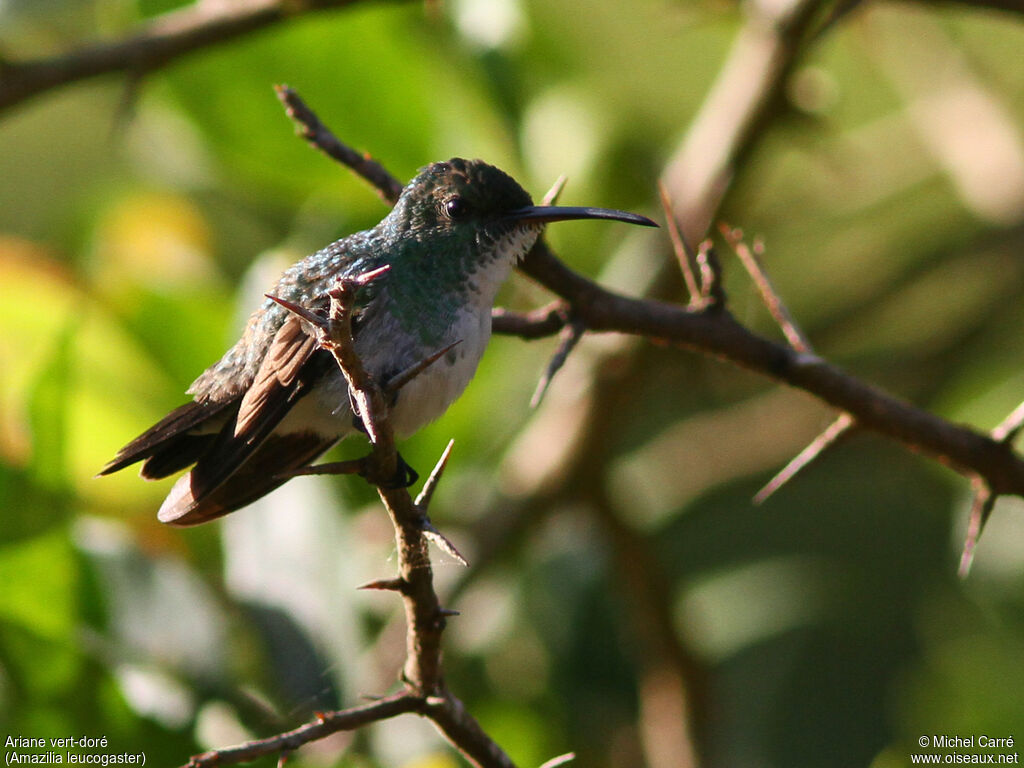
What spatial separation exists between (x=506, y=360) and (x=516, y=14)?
4.01 ft

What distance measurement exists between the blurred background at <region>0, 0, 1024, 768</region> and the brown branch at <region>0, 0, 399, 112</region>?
79mm

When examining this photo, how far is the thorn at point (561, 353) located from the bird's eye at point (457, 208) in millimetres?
344

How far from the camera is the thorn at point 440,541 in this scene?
1.45m

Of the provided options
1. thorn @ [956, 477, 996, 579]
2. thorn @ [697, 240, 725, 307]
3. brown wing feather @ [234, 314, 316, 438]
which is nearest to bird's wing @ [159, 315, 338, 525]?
brown wing feather @ [234, 314, 316, 438]

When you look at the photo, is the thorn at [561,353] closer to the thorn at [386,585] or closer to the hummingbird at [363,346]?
the hummingbird at [363,346]

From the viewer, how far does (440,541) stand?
4.97 ft

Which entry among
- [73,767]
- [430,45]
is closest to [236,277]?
[430,45]

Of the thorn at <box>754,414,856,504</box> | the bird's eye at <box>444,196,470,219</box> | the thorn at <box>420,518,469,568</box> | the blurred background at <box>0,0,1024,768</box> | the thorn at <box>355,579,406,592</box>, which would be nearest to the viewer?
the thorn at <box>420,518,469,568</box>

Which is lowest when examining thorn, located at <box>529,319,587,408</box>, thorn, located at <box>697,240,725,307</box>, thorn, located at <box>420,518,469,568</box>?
thorn, located at <box>420,518,469,568</box>

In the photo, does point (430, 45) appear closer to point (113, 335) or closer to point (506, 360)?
point (506, 360)

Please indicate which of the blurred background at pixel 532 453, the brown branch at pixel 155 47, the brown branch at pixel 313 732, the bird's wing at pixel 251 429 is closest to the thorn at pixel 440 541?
the brown branch at pixel 313 732

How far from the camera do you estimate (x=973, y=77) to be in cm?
545

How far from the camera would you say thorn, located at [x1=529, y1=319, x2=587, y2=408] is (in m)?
1.93

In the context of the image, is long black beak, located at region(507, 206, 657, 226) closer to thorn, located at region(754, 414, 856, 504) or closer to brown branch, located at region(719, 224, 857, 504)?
brown branch, located at region(719, 224, 857, 504)
